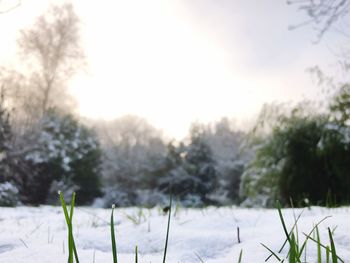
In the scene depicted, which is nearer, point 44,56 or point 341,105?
point 341,105

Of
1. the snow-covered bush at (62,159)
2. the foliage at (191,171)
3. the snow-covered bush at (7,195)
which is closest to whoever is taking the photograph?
the snow-covered bush at (7,195)

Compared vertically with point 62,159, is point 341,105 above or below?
above

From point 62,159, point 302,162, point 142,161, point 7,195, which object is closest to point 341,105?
point 302,162

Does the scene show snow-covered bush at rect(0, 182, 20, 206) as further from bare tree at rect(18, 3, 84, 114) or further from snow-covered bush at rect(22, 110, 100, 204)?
bare tree at rect(18, 3, 84, 114)

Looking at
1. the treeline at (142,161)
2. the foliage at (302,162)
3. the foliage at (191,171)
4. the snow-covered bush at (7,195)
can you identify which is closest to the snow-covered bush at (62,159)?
the treeline at (142,161)

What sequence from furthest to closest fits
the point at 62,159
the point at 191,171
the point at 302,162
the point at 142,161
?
the point at 142,161
the point at 191,171
the point at 62,159
the point at 302,162

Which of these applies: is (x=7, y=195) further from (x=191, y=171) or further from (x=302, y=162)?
(x=191, y=171)

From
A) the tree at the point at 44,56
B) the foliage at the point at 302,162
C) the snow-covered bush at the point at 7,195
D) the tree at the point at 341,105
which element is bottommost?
the snow-covered bush at the point at 7,195

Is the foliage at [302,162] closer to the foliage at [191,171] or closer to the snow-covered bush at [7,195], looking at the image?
the snow-covered bush at [7,195]

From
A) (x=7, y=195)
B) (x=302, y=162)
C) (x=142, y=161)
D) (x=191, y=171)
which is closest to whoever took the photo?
(x=302, y=162)

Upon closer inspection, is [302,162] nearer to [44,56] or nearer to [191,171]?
[191,171]

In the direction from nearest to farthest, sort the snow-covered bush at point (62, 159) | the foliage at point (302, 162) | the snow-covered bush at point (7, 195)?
the foliage at point (302, 162)
the snow-covered bush at point (7, 195)
the snow-covered bush at point (62, 159)

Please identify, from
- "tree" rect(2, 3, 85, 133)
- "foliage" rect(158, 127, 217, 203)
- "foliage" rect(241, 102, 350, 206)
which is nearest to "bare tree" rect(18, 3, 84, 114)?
"tree" rect(2, 3, 85, 133)

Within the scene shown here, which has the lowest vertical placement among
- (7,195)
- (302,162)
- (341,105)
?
(7,195)
